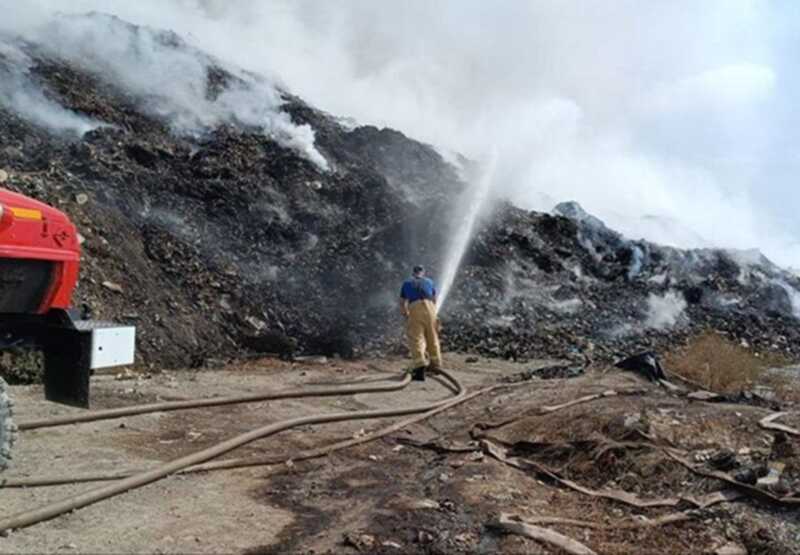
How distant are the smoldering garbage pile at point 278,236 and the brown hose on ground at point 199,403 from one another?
12.1 feet

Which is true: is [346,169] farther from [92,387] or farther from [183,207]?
[92,387]

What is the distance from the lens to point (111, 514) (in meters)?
4.95

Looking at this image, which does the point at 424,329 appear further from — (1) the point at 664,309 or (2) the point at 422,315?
(1) the point at 664,309

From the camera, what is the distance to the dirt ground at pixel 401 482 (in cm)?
457

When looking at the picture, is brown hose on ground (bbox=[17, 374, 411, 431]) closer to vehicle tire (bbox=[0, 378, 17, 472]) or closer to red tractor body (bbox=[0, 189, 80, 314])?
red tractor body (bbox=[0, 189, 80, 314])

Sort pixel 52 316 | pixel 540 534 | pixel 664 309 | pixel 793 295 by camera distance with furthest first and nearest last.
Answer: pixel 793 295, pixel 664 309, pixel 52 316, pixel 540 534

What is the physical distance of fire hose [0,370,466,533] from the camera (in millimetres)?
4680

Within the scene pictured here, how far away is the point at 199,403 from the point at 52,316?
226 cm

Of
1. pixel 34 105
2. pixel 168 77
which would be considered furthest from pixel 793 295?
pixel 34 105

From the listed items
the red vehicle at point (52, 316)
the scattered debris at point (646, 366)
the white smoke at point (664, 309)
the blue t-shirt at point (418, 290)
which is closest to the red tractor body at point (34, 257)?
the red vehicle at point (52, 316)

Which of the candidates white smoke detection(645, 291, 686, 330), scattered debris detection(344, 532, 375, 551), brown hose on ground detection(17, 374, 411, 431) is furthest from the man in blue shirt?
white smoke detection(645, 291, 686, 330)

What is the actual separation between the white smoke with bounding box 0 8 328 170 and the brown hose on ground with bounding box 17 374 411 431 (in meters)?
12.0

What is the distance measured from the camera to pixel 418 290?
11.7 m

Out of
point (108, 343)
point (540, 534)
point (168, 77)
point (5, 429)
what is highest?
point (168, 77)
